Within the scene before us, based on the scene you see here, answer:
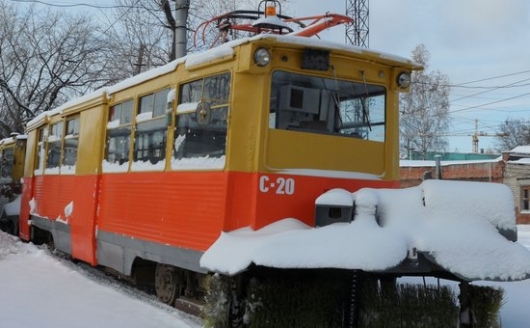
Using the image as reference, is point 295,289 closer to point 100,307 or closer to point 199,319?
point 199,319

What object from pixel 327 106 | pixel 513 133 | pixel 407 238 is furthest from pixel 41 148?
pixel 513 133

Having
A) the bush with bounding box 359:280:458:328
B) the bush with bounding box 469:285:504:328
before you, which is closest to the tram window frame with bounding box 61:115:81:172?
the bush with bounding box 359:280:458:328

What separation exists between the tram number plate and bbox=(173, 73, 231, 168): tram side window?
1.55ft

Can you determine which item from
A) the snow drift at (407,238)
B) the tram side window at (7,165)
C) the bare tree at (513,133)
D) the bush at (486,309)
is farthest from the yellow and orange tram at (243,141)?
the bare tree at (513,133)

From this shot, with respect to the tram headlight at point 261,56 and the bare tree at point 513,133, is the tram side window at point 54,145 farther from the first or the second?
the bare tree at point 513,133

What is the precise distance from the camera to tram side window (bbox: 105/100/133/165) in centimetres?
771

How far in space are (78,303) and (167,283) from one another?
103cm

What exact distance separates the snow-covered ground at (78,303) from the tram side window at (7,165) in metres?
7.03

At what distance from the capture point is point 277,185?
5551mm

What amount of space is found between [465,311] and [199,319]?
8.71ft

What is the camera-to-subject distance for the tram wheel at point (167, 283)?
22.6ft

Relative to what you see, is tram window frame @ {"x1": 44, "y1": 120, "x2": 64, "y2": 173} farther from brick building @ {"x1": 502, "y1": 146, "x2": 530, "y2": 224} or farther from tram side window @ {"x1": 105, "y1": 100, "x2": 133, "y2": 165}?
brick building @ {"x1": 502, "y1": 146, "x2": 530, "y2": 224}

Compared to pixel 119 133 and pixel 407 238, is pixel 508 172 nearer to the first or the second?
pixel 119 133

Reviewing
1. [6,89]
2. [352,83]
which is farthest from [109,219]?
[6,89]
